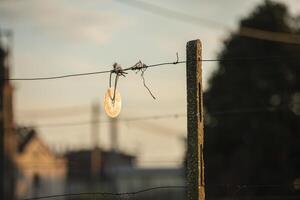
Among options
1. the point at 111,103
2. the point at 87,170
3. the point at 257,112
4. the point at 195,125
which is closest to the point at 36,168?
the point at 87,170

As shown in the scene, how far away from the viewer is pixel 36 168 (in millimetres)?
59781

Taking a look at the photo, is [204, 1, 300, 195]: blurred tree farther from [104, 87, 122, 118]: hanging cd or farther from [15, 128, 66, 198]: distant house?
[104, 87, 122, 118]: hanging cd

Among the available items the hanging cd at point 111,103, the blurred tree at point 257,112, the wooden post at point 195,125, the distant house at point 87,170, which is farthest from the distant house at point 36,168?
the wooden post at point 195,125

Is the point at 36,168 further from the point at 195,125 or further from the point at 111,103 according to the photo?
the point at 195,125

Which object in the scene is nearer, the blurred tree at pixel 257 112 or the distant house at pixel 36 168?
the blurred tree at pixel 257 112

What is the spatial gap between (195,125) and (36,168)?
2038 inches

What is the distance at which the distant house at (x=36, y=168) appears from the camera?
186 ft

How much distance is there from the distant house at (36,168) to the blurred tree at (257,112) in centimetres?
2107

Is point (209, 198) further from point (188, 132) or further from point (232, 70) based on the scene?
point (188, 132)

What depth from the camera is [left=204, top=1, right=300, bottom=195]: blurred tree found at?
116ft

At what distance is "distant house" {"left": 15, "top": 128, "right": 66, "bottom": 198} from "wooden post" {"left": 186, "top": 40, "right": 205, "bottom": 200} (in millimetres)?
46410

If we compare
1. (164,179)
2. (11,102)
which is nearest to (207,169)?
(11,102)

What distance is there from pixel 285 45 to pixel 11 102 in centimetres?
1816

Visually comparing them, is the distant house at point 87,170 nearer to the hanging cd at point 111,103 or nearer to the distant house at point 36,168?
the distant house at point 36,168
